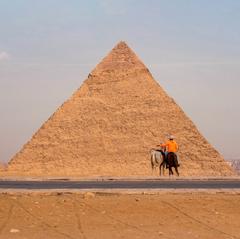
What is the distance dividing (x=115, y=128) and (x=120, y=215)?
3181 inches

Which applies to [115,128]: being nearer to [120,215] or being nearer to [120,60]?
[120,60]

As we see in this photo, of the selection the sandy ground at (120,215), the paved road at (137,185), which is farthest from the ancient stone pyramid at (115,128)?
the sandy ground at (120,215)

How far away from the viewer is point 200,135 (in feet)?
294

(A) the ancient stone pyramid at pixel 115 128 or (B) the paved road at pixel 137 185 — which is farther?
(A) the ancient stone pyramid at pixel 115 128

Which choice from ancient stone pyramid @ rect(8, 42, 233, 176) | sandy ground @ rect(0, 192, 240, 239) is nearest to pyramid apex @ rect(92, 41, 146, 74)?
ancient stone pyramid @ rect(8, 42, 233, 176)

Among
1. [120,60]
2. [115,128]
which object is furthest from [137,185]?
[120,60]

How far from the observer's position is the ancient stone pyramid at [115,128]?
86688 millimetres

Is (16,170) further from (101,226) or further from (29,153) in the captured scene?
(101,226)

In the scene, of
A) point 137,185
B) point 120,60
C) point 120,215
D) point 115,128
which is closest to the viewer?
point 120,215

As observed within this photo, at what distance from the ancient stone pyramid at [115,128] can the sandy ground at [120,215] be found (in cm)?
6985

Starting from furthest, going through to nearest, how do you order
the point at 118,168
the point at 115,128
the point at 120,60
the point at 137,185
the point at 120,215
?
the point at 120,60 → the point at 115,128 → the point at 118,168 → the point at 137,185 → the point at 120,215

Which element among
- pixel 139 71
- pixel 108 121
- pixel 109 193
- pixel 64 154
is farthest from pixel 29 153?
pixel 109 193

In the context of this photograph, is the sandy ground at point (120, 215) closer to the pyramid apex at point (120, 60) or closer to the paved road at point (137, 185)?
the paved road at point (137, 185)

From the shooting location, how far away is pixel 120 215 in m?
11.8
